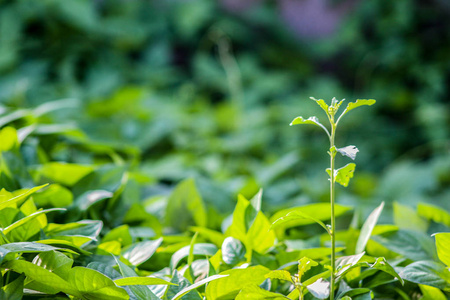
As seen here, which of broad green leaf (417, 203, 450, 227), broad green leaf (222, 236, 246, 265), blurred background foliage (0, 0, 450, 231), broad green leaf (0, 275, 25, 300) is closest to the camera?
broad green leaf (0, 275, 25, 300)

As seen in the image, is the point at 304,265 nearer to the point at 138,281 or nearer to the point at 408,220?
the point at 138,281

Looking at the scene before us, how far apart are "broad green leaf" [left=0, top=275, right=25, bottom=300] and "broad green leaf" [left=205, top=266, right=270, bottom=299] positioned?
21 centimetres

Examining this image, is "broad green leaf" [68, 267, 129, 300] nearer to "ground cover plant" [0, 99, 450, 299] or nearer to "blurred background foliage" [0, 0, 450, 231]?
"ground cover plant" [0, 99, 450, 299]

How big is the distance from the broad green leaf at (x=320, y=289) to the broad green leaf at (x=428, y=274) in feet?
0.36

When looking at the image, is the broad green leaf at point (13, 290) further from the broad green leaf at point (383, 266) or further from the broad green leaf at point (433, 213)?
the broad green leaf at point (433, 213)

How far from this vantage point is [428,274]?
1.77ft

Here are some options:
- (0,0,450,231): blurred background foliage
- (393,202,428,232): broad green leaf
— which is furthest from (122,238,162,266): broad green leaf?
(0,0,450,231): blurred background foliage

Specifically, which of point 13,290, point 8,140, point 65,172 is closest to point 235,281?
point 13,290

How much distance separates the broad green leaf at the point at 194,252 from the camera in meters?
0.61

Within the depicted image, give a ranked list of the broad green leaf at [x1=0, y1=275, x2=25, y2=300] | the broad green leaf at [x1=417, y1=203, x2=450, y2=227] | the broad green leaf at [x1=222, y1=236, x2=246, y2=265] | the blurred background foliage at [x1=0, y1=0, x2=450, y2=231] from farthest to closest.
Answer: the blurred background foliage at [x1=0, y1=0, x2=450, y2=231] → the broad green leaf at [x1=417, y1=203, x2=450, y2=227] → the broad green leaf at [x1=222, y1=236, x2=246, y2=265] → the broad green leaf at [x1=0, y1=275, x2=25, y2=300]

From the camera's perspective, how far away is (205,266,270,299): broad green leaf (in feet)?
1.67

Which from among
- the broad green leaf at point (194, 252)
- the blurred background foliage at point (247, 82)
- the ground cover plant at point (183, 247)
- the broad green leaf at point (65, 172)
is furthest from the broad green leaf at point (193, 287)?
the blurred background foliage at point (247, 82)

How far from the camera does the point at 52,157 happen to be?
951 millimetres

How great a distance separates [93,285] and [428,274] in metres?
0.41
